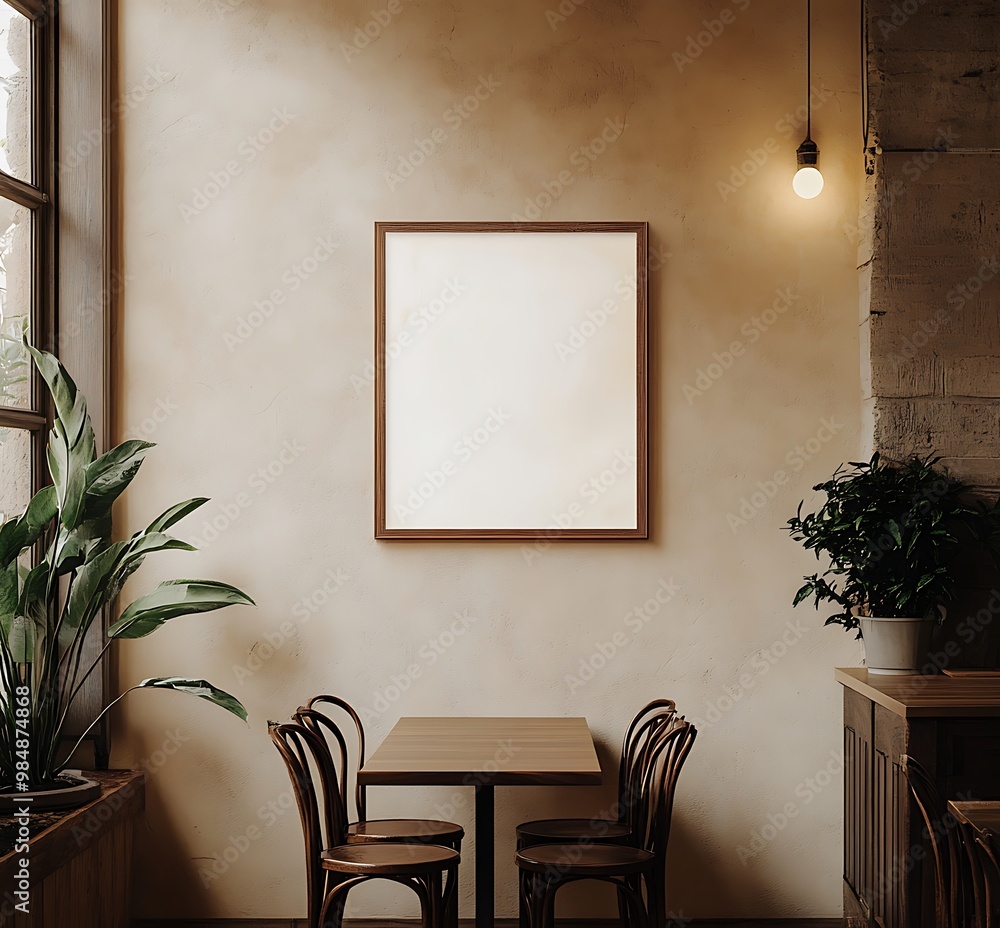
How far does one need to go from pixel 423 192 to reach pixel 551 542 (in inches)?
55.0

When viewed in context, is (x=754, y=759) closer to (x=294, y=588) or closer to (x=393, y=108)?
(x=294, y=588)

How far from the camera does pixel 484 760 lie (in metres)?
2.84

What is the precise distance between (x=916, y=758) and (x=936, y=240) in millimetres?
1861

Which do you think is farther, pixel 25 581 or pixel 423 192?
pixel 423 192

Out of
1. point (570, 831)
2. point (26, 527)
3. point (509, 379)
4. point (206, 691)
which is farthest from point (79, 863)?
point (509, 379)

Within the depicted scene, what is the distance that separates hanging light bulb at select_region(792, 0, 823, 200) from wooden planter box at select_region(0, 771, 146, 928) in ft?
10.4

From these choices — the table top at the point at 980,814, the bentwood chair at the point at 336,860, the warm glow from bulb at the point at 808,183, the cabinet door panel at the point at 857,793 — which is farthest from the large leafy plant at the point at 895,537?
the bentwood chair at the point at 336,860

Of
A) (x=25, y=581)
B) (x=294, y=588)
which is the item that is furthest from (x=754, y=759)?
(x=25, y=581)

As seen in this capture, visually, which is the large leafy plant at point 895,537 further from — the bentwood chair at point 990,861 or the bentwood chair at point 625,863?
the bentwood chair at point 990,861

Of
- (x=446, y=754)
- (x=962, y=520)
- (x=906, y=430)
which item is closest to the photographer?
(x=446, y=754)

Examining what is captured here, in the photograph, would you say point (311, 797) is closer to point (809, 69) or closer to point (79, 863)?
point (79, 863)

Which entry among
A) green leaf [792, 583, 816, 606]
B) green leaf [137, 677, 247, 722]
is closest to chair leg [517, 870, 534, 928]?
green leaf [137, 677, 247, 722]

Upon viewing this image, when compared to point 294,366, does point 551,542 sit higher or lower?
lower

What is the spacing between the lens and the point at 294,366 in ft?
12.2
